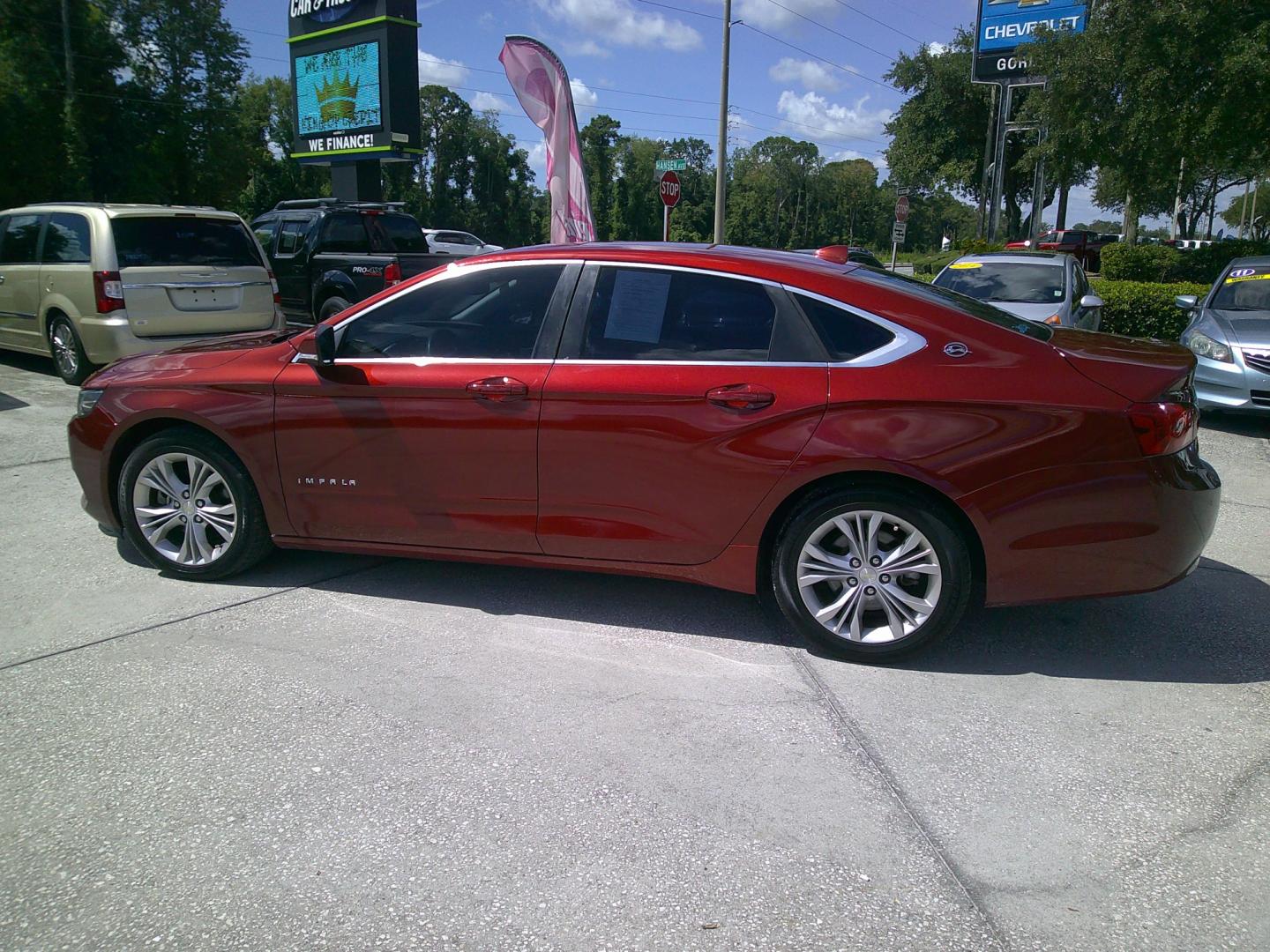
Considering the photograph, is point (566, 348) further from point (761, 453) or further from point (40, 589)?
point (40, 589)

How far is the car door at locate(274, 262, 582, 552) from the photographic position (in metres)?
4.12

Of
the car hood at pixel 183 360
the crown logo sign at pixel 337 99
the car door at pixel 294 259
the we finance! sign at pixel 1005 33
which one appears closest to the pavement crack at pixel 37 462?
the car hood at pixel 183 360

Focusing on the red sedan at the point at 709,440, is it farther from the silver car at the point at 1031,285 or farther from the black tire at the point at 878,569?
the silver car at the point at 1031,285

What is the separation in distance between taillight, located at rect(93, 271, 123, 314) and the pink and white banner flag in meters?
6.93

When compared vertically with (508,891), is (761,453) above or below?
above

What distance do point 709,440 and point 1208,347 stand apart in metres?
7.22

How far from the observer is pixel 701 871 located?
2.61 meters

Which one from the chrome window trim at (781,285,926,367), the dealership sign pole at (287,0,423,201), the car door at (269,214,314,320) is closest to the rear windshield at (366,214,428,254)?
the car door at (269,214,314,320)

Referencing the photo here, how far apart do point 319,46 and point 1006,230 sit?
41260mm

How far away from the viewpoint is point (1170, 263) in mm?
18625

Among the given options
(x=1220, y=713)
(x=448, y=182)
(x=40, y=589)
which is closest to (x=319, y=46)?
(x=40, y=589)

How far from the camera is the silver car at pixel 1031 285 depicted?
31.8 feet

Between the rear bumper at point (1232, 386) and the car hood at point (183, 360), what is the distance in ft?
25.3

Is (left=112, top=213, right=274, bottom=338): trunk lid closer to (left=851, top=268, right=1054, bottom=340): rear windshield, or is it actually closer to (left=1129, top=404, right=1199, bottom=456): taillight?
(left=851, top=268, right=1054, bottom=340): rear windshield
